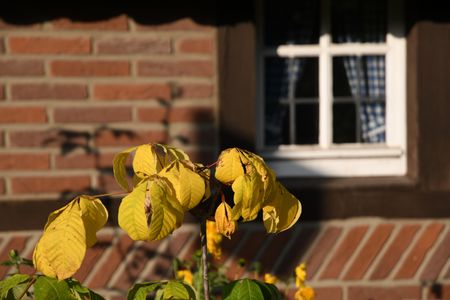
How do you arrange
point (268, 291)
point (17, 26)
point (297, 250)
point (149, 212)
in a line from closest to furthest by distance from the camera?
point (149, 212)
point (268, 291)
point (17, 26)
point (297, 250)

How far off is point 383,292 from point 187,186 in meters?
2.18

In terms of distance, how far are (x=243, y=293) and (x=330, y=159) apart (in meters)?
1.98

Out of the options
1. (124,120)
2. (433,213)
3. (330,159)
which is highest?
(124,120)

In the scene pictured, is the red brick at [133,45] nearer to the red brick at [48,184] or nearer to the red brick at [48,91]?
the red brick at [48,91]

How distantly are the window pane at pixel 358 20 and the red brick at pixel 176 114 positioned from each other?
2.54ft

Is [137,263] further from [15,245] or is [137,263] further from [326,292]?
[326,292]

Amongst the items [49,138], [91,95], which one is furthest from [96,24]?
[49,138]

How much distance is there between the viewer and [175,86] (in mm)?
3148

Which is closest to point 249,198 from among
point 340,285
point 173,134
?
point 173,134

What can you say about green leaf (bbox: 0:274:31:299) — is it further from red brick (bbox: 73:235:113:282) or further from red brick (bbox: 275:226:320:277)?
red brick (bbox: 275:226:320:277)

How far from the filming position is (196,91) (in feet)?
A: 10.4

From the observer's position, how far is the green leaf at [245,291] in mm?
1497

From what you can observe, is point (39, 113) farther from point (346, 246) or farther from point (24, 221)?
point (346, 246)

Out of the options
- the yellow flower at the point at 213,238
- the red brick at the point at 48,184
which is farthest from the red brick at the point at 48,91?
the yellow flower at the point at 213,238
